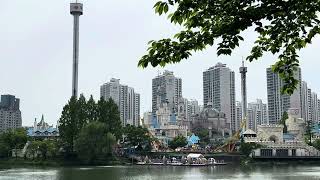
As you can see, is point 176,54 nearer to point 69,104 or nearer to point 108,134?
point 108,134

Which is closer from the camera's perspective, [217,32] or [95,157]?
[217,32]

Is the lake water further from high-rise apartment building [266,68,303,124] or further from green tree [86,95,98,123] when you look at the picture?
high-rise apartment building [266,68,303,124]

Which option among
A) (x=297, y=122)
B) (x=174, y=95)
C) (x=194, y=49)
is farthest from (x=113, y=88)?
(x=194, y=49)

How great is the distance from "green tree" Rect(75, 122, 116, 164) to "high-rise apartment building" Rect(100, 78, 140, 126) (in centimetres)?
9046

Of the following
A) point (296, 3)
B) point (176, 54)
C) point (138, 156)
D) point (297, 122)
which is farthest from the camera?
point (297, 122)

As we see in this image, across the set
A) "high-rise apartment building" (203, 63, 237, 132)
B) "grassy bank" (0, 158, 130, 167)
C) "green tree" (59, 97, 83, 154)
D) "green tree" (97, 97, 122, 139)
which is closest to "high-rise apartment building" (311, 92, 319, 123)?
"high-rise apartment building" (203, 63, 237, 132)

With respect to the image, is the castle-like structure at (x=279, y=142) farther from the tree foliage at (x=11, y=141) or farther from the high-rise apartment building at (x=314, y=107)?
the high-rise apartment building at (x=314, y=107)

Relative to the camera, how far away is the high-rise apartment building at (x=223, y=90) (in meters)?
161

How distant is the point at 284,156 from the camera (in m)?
80.0

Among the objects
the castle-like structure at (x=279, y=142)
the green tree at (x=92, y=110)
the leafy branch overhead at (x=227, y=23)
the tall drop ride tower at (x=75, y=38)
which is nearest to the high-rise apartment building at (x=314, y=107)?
the castle-like structure at (x=279, y=142)

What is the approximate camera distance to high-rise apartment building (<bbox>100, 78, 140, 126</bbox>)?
6219 inches

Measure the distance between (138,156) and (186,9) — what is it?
72.5 m

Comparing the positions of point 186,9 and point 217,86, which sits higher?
point 217,86

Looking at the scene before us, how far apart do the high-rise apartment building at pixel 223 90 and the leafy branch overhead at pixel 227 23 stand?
15503cm
